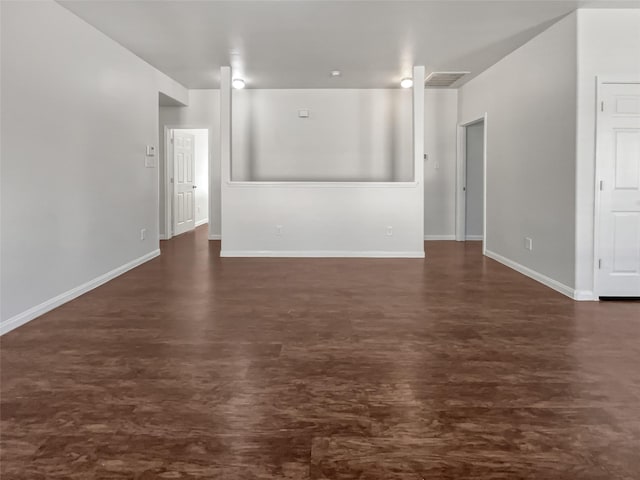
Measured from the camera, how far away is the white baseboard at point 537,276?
4.54 meters

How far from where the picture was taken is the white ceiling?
433cm

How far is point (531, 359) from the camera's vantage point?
9.42ft

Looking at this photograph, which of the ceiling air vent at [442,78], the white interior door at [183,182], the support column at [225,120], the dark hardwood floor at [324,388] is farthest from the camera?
the white interior door at [183,182]

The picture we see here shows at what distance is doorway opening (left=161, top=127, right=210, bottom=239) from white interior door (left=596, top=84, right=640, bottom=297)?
6186 millimetres

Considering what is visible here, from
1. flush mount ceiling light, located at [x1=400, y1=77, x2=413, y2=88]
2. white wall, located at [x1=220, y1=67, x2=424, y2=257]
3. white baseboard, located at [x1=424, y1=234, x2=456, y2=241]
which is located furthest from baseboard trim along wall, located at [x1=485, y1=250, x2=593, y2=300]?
flush mount ceiling light, located at [x1=400, y1=77, x2=413, y2=88]

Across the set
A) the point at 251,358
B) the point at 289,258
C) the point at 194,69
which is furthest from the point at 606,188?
the point at 194,69

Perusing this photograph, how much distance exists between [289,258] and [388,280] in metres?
1.96

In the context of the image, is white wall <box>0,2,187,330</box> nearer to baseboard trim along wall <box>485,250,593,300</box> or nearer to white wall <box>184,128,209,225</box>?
baseboard trim along wall <box>485,250,593,300</box>

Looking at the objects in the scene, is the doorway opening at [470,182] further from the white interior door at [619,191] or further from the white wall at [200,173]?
the white wall at [200,173]

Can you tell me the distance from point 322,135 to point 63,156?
4.82m

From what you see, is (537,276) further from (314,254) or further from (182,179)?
(182,179)

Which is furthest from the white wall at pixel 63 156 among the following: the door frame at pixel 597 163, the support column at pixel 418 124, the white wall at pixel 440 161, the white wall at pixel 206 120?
the white wall at pixel 440 161

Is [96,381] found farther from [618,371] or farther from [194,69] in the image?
[194,69]

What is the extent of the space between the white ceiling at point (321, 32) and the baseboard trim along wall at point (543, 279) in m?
2.45
